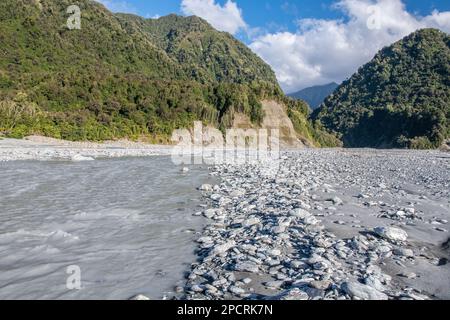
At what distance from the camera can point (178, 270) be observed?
5461mm

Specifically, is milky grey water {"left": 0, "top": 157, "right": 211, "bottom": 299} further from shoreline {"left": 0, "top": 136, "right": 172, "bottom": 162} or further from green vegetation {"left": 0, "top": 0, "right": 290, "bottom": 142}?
green vegetation {"left": 0, "top": 0, "right": 290, "bottom": 142}

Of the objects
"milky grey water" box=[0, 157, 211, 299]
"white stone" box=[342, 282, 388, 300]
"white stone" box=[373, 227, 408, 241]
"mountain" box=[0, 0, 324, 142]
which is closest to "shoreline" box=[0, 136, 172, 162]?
"mountain" box=[0, 0, 324, 142]

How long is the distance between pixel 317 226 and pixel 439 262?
2.34m

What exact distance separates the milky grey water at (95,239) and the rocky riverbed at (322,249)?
1.98 feet

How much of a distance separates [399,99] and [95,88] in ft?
332

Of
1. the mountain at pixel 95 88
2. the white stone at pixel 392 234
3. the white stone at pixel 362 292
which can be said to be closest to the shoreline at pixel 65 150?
the mountain at pixel 95 88

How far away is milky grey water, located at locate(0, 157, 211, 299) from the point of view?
16.0ft

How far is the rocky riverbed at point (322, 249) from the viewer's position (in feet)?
15.0

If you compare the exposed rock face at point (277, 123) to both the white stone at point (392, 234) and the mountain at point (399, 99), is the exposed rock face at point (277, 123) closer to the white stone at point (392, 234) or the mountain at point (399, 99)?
the mountain at point (399, 99)

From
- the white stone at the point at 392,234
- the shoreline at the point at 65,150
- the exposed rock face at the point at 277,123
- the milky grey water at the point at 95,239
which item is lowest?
the milky grey water at the point at 95,239

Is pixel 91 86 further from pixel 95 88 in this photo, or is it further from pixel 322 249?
pixel 322 249

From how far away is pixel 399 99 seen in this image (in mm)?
118875

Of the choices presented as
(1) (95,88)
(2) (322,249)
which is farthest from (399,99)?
(2) (322,249)
